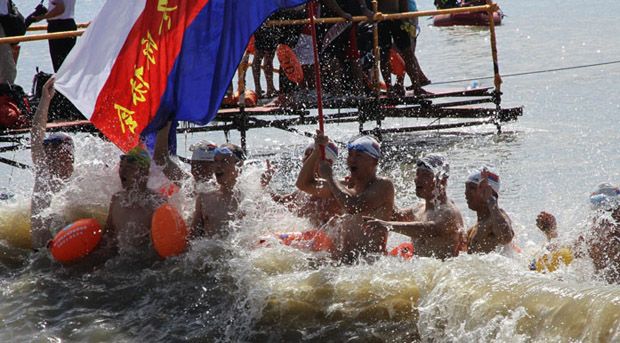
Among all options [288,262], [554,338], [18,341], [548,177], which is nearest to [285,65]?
[548,177]

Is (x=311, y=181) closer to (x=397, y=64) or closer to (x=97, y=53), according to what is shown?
(x=97, y=53)

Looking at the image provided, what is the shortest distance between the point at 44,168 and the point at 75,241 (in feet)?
3.44

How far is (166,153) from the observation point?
8797mm

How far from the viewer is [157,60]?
8297 millimetres

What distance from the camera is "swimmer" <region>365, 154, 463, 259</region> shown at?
7.48 m

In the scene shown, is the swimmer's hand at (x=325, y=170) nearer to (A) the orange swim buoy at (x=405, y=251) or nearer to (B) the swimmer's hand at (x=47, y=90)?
(A) the orange swim buoy at (x=405, y=251)

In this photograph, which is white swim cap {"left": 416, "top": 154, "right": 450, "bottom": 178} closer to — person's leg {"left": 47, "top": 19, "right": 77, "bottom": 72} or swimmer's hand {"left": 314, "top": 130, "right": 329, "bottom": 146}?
swimmer's hand {"left": 314, "top": 130, "right": 329, "bottom": 146}

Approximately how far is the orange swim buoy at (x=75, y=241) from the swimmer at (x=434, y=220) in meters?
2.56

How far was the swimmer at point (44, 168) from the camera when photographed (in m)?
9.29

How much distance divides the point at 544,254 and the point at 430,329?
1.51 meters

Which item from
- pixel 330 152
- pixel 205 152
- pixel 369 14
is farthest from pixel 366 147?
pixel 369 14

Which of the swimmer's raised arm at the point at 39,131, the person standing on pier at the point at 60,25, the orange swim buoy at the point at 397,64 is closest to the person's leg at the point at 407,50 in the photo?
the orange swim buoy at the point at 397,64

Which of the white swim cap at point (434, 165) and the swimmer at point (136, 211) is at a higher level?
the white swim cap at point (434, 165)

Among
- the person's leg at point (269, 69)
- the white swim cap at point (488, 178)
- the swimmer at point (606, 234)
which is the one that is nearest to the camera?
the swimmer at point (606, 234)
